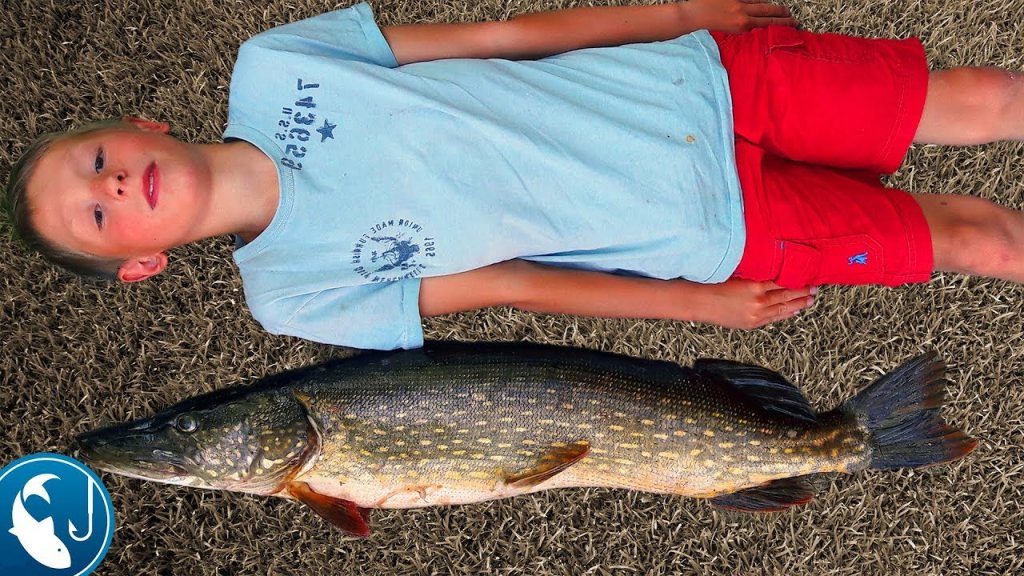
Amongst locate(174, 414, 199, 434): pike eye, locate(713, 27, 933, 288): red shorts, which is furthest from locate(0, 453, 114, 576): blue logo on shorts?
locate(713, 27, 933, 288): red shorts

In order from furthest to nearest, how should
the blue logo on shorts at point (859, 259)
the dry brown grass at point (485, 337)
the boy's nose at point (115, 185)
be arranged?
the dry brown grass at point (485, 337), the blue logo on shorts at point (859, 259), the boy's nose at point (115, 185)

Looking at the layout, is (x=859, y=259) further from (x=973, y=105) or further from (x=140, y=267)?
(x=140, y=267)

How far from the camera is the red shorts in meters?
1.15

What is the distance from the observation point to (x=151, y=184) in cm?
107

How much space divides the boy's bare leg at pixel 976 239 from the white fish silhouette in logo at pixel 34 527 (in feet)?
6.81

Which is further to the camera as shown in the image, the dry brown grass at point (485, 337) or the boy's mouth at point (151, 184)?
the dry brown grass at point (485, 337)

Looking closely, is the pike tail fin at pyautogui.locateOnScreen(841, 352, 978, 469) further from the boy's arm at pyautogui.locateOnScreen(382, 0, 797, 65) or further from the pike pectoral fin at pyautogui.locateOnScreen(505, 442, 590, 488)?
the boy's arm at pyautogui.locateOnScreen(382, 0, 797, 65)

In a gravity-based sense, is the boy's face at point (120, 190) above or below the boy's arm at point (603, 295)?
above

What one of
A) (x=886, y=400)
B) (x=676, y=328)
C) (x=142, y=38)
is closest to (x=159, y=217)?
(x=142, y=38)

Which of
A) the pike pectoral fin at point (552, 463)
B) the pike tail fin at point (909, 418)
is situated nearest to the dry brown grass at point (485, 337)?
the pike tail fin at point (909, 418)

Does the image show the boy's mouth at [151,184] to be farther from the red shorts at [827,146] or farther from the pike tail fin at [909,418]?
the pike tail fin at [909,418]

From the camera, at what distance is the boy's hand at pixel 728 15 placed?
1.34 metres

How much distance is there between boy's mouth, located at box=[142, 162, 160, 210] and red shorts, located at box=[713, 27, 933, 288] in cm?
101

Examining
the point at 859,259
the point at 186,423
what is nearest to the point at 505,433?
the point at 186,423
